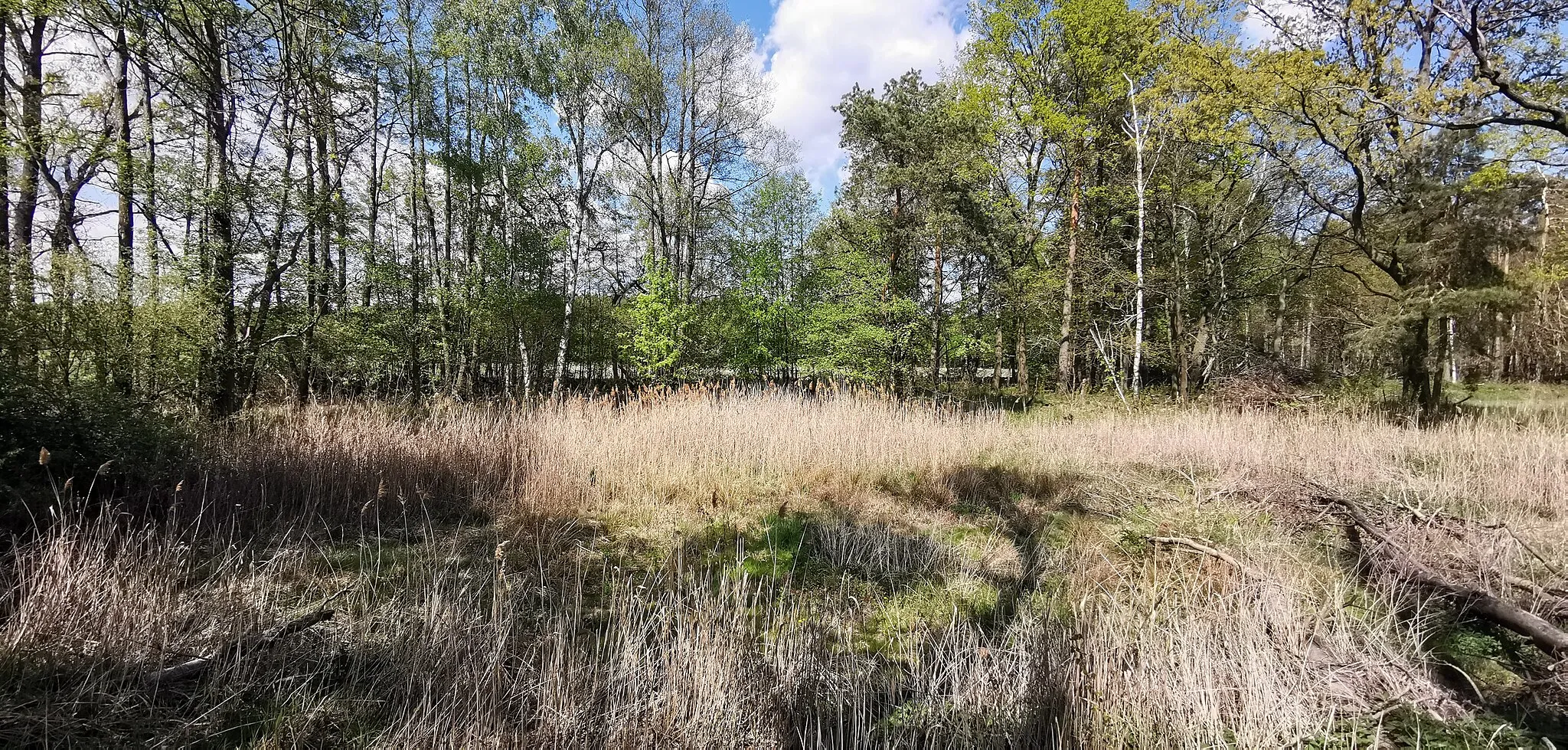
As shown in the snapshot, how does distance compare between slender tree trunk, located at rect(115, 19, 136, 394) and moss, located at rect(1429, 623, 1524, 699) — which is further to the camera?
slender tree trunk, located at rect(115, 19, 136, 394)

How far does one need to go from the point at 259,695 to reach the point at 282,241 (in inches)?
327

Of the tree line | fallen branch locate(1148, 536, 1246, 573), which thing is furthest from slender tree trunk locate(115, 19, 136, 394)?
fallen branch locate(1148, 536, 1246, 573)

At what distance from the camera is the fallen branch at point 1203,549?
9.79ft

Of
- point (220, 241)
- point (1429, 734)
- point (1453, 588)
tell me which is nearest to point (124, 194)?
point (220, 241)

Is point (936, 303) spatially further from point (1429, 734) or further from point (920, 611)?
point (1429, 734)

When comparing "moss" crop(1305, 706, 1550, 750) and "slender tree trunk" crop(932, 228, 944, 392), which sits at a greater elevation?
"slender tree trunk" crop(932, 228, 944, 392)

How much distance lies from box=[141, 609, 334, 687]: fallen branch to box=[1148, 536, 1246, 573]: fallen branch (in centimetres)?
452

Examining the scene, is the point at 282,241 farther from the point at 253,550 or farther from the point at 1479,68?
the point at 1479,68

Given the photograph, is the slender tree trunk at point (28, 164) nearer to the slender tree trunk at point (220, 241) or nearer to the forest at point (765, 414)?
the forest at point (765, 414)

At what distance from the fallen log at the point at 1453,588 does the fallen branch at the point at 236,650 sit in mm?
5308

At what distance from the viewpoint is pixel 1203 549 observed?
3188 millimetres

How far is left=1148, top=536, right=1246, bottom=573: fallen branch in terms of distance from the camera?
2983 millimetres

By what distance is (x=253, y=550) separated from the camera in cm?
344

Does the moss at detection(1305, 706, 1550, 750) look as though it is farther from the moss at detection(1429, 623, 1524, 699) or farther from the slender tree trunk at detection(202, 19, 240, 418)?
the slender tree trunk at detection(202, 19, 240, 418)
